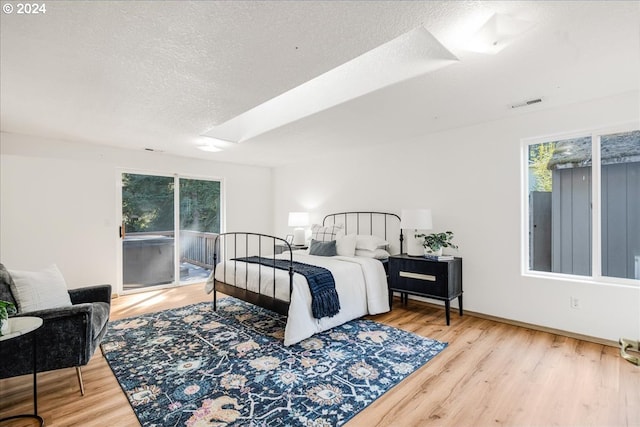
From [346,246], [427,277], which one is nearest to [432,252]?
[427,277]

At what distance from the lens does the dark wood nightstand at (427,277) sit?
11.7 feet

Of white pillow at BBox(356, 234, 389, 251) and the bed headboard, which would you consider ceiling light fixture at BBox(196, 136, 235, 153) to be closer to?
the bed headboard

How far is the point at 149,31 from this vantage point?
186 cm

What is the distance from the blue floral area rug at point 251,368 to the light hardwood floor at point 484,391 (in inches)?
5.0

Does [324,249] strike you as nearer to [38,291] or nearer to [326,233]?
[326,233]

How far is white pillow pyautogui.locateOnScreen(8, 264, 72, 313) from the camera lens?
2.27 metres

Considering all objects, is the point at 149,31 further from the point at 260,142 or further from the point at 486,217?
the point at 486,217

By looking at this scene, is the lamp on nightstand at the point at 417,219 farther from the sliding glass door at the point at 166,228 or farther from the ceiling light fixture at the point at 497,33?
the sliding glass door at the point at 166,228

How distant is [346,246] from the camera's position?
4.53 m

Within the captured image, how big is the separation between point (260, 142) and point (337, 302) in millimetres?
2712

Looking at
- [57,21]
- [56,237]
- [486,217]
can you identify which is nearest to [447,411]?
[486,217]

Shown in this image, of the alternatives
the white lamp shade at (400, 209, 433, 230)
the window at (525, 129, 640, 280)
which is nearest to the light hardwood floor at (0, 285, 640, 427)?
the window at (525, 129, 640, 280)

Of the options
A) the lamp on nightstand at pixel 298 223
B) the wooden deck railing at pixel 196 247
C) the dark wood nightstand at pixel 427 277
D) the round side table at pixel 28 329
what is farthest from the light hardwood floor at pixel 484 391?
the lamp on nightstand at pixel 298 223

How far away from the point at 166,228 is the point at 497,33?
5492mm
